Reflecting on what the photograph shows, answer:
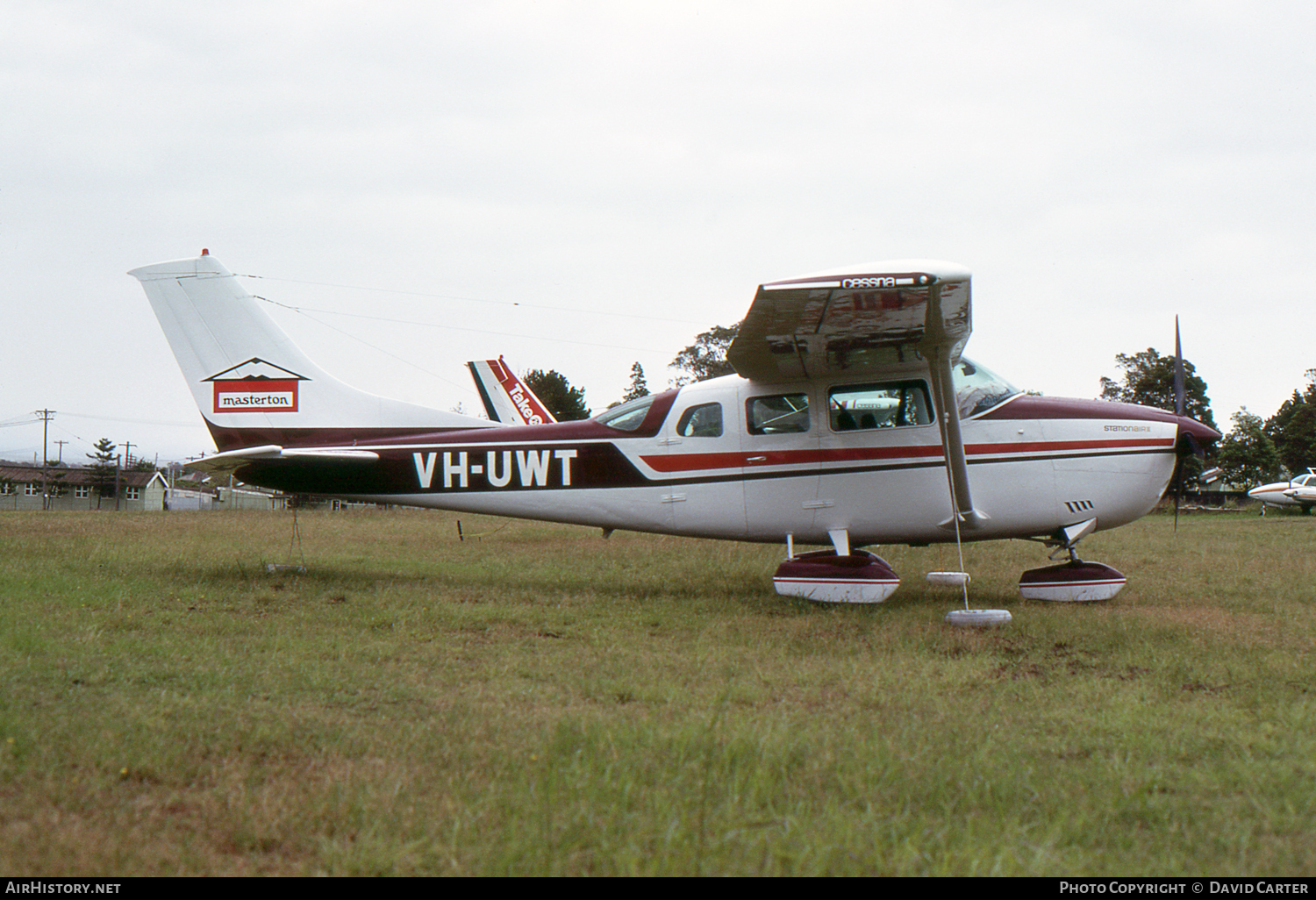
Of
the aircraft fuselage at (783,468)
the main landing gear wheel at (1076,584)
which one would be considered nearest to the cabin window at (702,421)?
the aircraft fuselage at (783,468)

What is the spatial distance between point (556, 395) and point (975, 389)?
39073 mm

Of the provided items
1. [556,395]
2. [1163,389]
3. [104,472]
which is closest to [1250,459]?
[1163,389]

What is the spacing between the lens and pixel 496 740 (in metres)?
3.87

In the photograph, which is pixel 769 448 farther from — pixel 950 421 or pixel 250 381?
pixel 250 381

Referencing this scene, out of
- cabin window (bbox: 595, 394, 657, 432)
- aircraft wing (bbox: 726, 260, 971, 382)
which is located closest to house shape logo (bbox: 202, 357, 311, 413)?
cabin window (bbox: 595, 394, 657, 432)

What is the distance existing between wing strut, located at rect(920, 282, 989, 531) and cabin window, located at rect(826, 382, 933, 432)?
11.4 inches

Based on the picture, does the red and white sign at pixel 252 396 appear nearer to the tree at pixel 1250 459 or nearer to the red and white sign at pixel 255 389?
the red and white sign at pixel 255 389

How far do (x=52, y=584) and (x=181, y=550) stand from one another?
13.7 feet

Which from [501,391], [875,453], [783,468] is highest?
[501,391]

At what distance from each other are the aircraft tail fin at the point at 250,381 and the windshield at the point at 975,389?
17.9ft

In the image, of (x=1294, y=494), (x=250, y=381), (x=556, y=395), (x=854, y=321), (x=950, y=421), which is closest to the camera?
(x=854, y=321)

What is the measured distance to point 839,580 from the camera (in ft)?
27.5

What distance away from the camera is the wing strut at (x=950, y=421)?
320 inches
